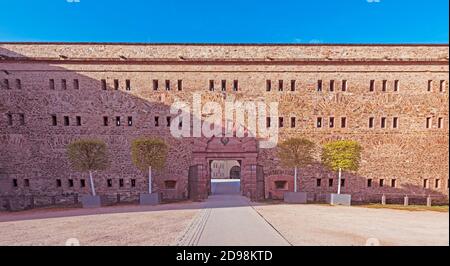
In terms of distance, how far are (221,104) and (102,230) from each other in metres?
11.9

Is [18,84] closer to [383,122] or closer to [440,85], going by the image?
[383,122]

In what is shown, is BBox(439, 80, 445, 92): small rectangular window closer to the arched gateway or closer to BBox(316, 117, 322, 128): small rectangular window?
BBox(316, 117, 322, 128): small rectangular window

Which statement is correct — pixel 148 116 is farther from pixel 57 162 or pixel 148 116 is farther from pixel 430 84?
pixel 430 84

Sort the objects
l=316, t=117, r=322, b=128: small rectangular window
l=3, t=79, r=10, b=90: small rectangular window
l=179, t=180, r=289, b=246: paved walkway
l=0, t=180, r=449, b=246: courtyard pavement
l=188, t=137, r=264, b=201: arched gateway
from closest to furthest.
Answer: l=179, t=180, r=289, b=246: paved walkway
l=0, t=180, r=449, b=246: courtyard pavement
l=188, t=137, r=264, b=201: arched gateway
l=3, t=79, r=10, b=90: small rectangular window
l=316, t=117, r=322, b=128: small rectangular window

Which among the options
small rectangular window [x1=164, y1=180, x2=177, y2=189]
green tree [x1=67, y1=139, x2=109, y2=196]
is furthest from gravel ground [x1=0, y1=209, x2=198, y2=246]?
small rectangular window [x1=164, y1=180, x2=177, y2=189]

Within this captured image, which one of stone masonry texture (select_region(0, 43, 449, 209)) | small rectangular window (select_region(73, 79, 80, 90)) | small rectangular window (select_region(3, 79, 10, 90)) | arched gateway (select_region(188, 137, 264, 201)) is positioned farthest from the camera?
small rectangular window (select_region(73, 79, 80, 90))

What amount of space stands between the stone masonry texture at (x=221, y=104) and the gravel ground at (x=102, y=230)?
659 centimetres

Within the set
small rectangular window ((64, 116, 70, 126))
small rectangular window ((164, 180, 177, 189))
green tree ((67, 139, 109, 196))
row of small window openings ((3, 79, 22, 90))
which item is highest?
row of small window openings ((3, 79, 22, 90))

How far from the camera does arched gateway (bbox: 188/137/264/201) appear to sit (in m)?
16.0

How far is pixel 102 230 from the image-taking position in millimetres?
8055

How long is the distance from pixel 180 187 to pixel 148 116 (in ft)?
22.3

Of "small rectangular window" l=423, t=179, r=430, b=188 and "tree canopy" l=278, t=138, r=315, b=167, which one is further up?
"tree canopy" l=278, t=138, r=315, b=167

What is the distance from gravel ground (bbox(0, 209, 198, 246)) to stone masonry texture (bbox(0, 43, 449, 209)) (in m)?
6.59

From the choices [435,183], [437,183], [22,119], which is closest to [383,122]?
[435,183]
